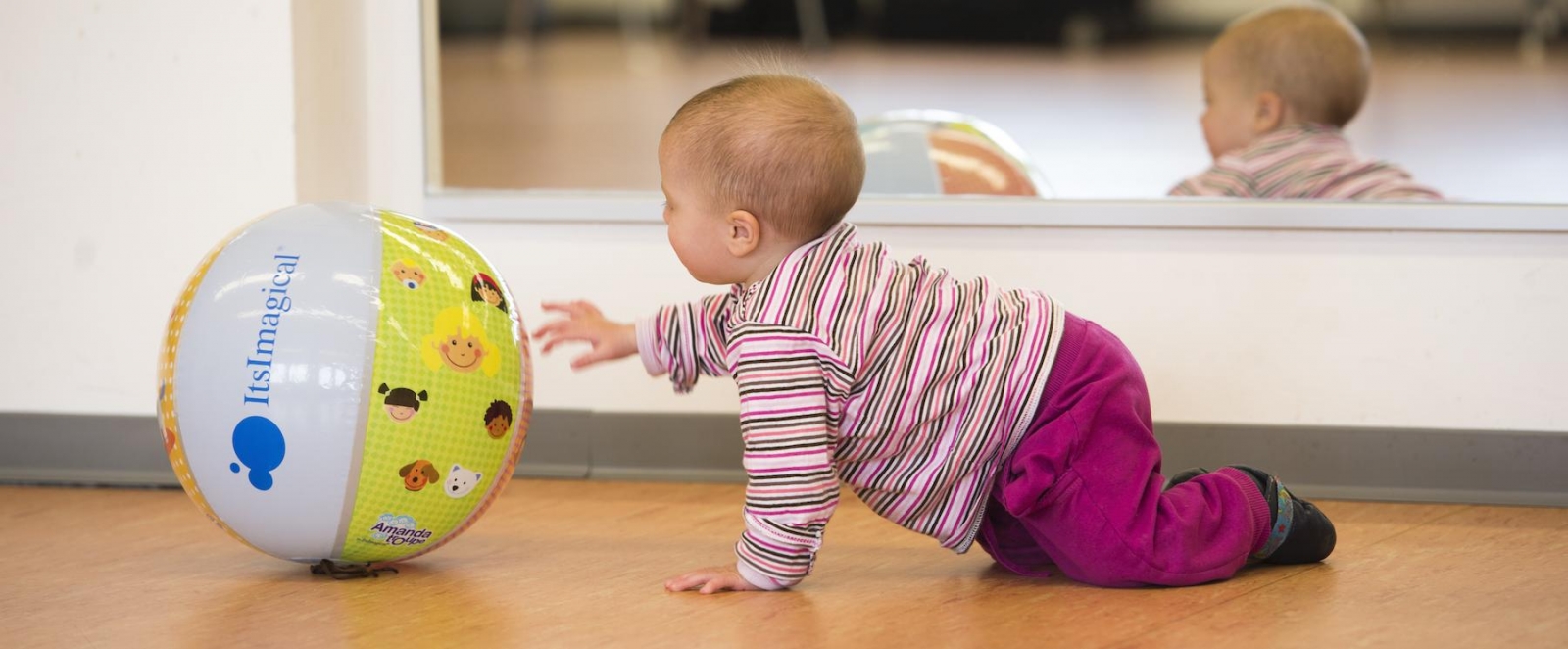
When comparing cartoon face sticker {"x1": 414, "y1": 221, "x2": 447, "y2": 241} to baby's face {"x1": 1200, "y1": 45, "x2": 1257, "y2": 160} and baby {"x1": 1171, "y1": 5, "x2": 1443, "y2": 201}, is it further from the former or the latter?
baby's face {"x1": 1200, "y1": 45, "x2": 1257, "y2": 160}

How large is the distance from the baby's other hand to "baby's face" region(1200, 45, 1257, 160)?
1498 millimetres

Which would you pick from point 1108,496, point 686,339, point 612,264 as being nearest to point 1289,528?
point 1108,496

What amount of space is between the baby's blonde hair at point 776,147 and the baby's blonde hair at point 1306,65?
4.47ft

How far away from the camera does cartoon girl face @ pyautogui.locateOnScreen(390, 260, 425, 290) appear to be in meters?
1.54

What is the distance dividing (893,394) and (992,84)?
16.4ft

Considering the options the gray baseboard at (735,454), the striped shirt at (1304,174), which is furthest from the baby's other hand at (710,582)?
the striped shirt at (1304,174)

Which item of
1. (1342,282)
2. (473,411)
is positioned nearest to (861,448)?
(473,411)

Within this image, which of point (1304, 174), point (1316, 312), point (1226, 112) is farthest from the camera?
point (1226, 112)

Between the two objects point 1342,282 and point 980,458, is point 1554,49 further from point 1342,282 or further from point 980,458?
point 980,458

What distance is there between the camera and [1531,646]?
1.38 meters

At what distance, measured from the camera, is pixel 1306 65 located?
2.63 m

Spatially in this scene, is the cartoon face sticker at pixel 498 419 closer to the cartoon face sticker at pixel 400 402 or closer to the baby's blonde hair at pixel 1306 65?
the cartoon face sticker at pixel 400 402

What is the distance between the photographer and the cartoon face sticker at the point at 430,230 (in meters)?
1.62

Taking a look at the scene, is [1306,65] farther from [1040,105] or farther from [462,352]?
[1040,105]
